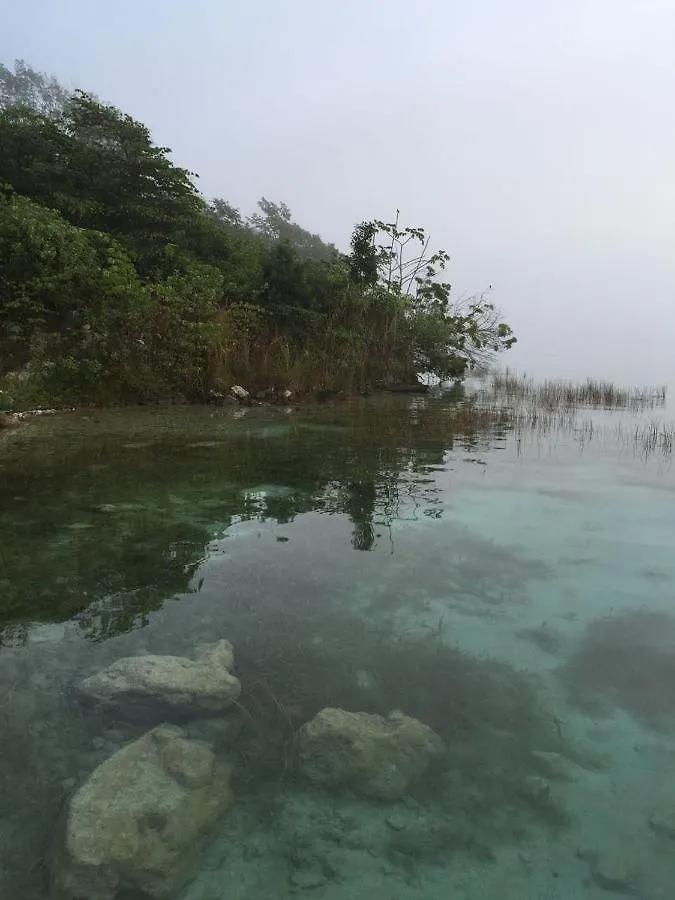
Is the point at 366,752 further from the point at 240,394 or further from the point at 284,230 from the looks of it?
the point at 284,230

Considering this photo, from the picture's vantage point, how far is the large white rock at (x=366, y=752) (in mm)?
1902

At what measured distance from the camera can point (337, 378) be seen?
13.7 m

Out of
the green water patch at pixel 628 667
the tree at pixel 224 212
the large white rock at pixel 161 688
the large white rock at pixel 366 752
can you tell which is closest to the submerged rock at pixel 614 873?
the large white rock at pixel 366 752

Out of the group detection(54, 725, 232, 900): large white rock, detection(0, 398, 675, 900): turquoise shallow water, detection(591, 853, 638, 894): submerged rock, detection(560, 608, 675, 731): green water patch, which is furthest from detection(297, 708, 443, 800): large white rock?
detection(560, 608, 675, 731): green water patch

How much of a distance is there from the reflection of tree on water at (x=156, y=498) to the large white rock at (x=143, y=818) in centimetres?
99

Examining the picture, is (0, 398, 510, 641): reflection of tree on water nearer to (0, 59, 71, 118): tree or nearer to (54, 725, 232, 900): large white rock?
(54, 725, 232, 900): large white rock

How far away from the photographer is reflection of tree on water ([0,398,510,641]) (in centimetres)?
323

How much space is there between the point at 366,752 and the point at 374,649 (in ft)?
2.51

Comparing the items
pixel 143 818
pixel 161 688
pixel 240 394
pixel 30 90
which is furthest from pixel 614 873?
pixel 30 90

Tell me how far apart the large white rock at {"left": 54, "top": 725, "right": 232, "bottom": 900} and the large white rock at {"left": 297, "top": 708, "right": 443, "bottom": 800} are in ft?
0.98

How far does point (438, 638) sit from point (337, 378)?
36.8 feet

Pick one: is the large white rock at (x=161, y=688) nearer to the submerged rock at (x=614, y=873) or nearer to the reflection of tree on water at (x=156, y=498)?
the reflection of tree on water at (x=156, y=498)

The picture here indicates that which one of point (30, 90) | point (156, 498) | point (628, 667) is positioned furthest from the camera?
point (30, 90)

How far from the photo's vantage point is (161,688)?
7.18 ft
